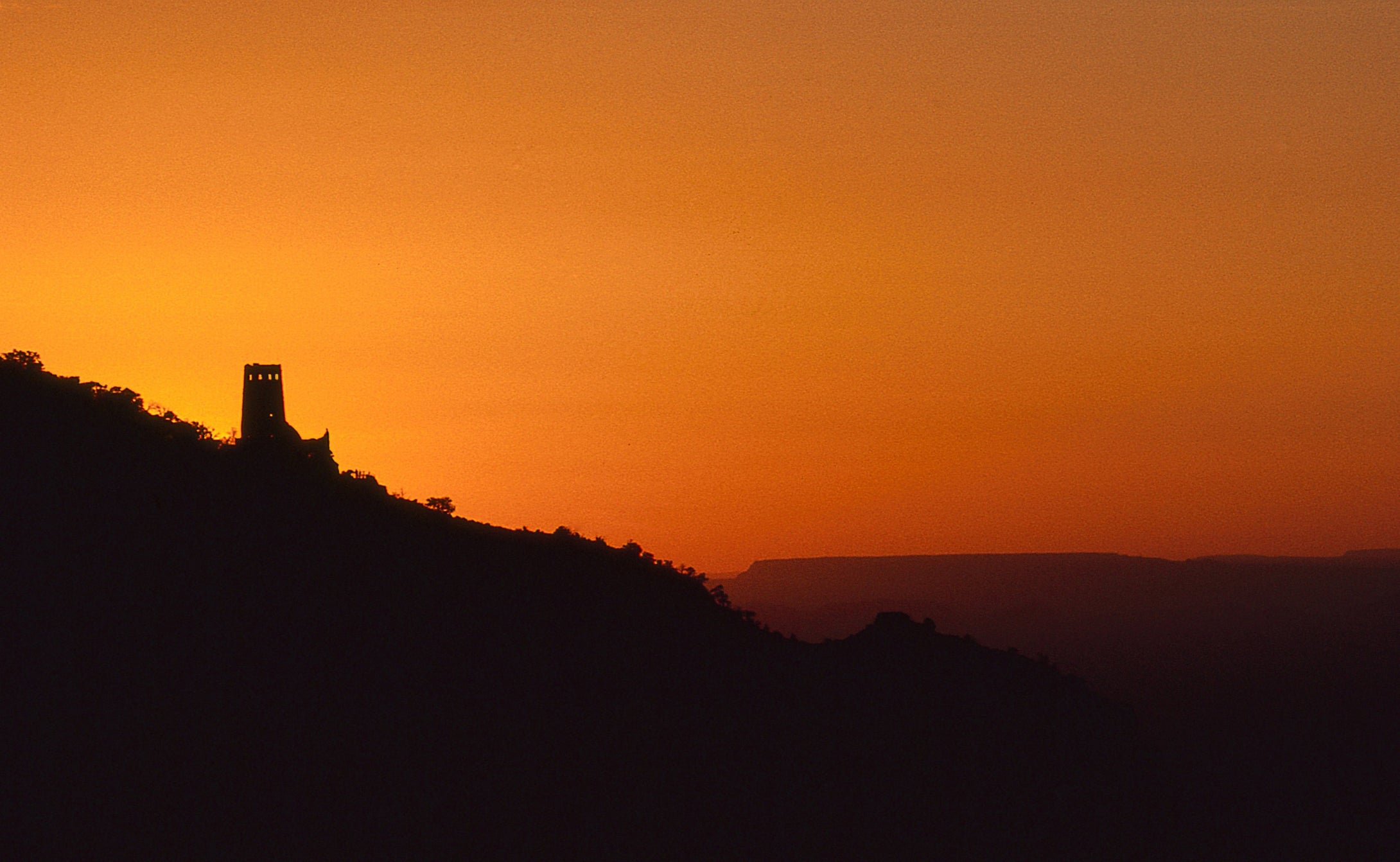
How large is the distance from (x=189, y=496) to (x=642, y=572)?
1193 inches

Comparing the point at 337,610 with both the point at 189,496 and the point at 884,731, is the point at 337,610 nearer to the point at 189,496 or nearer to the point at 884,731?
the point at 189,496

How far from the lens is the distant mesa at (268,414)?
84.5 meters

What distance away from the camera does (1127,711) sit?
114500 millimetres

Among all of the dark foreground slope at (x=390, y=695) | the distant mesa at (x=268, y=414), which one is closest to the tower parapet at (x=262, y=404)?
the distant mesa at (x=268, y=414)

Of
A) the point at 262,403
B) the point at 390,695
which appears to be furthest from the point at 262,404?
the point at 390,695

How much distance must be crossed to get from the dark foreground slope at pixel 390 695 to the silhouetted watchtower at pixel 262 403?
4.22 metres

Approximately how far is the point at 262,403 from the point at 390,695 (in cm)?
2134

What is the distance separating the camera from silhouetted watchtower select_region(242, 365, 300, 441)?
278ft

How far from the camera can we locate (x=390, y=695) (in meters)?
73.4

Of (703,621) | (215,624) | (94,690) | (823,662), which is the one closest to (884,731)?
(823,662)

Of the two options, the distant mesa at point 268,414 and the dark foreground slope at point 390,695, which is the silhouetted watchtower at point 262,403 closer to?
the distant mesa at point 268,414

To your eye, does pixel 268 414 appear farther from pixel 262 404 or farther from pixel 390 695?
pixel 390 695

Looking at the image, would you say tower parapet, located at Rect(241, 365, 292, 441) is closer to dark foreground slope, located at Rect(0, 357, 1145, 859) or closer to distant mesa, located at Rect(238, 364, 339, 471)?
distant mesa, located at Rect(238, 364, 339, 471)

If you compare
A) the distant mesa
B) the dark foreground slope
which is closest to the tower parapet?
the distant mesa
